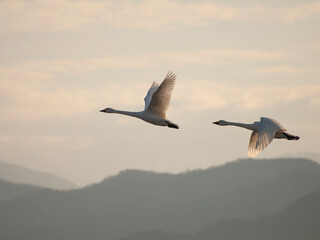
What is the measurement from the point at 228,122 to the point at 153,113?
6092mm

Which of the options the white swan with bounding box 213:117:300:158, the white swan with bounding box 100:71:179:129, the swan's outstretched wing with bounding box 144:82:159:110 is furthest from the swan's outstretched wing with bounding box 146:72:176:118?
the white swan with bounding box 213:117:300:158

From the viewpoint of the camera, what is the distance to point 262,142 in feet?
130

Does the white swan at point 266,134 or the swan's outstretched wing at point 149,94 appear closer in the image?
the white swan at point 266,134

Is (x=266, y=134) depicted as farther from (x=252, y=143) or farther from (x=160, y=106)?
(x=160, y=106)

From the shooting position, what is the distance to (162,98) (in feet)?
148

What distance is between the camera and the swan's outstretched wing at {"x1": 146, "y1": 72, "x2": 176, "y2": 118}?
44594mm

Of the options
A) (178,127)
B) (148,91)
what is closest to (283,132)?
(178,127)

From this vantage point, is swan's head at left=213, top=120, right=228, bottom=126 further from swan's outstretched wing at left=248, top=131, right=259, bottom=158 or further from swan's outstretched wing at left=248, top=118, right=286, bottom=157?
swan's outstretched wing at left=248, top=118, right=286, bottom=157

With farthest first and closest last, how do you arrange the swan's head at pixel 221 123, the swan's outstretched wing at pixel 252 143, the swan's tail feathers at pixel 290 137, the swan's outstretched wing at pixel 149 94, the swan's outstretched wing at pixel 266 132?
the swan's outstretched wing at pixel 149 94 → the swan's head at pixel 221 123 → the swan's outstretched wing at pixel 252 143 → the swan's tail feathers at pixel 290 137 → the swan's outstretched wing at pixel 266 132

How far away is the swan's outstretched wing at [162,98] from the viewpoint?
4459 cm

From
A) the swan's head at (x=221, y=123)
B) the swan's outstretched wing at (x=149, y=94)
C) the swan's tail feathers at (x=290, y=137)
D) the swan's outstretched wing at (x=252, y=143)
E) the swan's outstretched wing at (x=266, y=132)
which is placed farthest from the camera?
the swan's outstretched wing at (x=149, y=94)

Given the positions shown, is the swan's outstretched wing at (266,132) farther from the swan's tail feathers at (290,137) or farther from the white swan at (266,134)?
the swan's tail feathers at (290,137)

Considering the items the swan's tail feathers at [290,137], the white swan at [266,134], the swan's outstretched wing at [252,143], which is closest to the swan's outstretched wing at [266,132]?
the white swan at [266,134]

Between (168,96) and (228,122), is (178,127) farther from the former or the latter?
(228,122)
